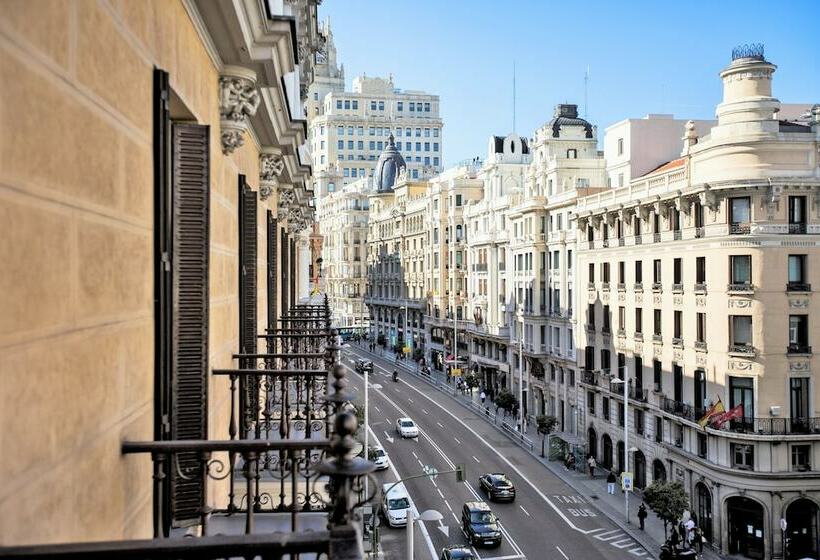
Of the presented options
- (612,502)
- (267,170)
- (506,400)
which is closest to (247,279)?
(267,170)

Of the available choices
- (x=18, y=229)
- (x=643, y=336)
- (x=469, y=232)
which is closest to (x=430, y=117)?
(x=469, y=232)

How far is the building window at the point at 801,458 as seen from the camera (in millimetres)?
32188

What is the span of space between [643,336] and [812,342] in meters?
9.09

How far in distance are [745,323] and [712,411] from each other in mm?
4148

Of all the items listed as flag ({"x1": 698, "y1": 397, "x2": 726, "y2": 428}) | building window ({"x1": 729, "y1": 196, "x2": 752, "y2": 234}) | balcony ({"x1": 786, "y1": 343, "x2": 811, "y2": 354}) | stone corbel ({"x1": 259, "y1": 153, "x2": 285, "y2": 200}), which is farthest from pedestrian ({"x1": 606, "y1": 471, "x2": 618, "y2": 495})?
stone corbel ({"x1": 259, "y1": 153, "x2": 285, "y2": 200})

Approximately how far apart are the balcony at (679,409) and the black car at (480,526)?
10997mm

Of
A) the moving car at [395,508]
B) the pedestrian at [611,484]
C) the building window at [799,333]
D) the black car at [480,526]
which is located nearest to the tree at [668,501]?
the black car at [480,526]

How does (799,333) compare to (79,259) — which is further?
(799,333)

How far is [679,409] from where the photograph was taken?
3612cm

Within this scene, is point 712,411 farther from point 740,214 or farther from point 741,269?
point 740,214

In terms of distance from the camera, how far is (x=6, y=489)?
3162 mm

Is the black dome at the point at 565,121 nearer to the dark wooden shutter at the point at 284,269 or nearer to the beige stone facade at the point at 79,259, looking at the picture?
the dark wooden shutter at the point at 284,269

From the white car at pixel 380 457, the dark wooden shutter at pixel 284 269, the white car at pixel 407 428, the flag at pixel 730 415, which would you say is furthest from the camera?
the white car at pixel 407 428

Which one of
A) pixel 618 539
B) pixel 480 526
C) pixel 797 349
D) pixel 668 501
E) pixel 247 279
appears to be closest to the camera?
pixel 247 279
